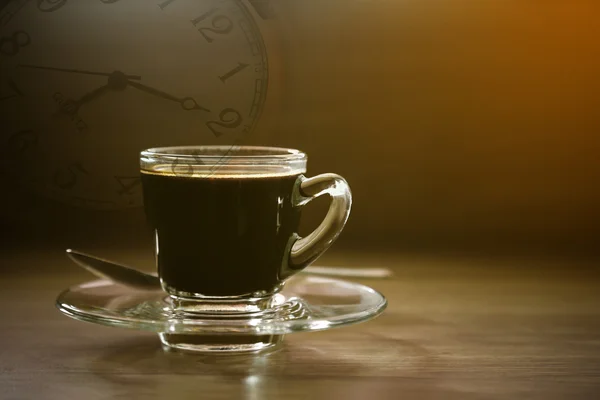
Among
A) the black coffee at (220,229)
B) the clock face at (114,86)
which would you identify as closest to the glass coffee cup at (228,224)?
the black coffee at (220,229)

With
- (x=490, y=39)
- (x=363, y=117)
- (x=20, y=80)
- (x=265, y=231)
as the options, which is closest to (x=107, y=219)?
(x=20, y=80)

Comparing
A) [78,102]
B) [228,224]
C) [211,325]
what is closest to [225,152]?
[228,224]

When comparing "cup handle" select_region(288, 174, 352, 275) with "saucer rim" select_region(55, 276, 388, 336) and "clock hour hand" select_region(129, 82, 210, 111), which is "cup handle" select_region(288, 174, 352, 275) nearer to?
"saucer rim" select_region(55, 276, 388, 336)

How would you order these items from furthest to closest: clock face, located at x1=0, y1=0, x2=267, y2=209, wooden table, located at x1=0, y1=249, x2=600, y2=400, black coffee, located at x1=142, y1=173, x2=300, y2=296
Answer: clock face, located at x1=0, y1=0, x2=267, y2=209
black coffee, located at x1=142, y1=173, x2=300, y2=296
wooden table, located at x1=0, y1=249, x2=600, y2=400

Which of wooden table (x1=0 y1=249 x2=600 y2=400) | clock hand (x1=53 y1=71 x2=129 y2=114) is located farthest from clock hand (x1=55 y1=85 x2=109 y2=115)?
wooden table (x1=0 y1=249 x2=600 y2=400)

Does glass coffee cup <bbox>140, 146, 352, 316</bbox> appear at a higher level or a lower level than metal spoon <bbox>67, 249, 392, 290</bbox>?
higher
